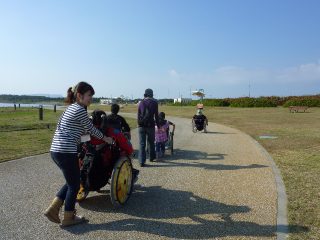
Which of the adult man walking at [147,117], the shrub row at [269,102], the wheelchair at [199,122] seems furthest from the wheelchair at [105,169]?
the shrub row at [269,102]

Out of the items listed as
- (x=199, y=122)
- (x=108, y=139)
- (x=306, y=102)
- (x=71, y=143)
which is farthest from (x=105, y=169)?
(x=306, y=102)

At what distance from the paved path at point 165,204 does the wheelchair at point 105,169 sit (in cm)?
29

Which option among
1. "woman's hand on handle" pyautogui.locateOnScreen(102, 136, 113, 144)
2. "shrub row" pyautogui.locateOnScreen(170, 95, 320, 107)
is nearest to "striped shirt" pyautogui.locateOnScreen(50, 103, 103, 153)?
"woman's hand on handle" pyautogui.locateOnScreen(102, 136, 113, 144)

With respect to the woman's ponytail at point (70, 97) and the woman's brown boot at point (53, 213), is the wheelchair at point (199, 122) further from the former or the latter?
the woman's brown boot at point (53, 213)

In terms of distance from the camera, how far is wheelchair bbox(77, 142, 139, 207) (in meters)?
5.99

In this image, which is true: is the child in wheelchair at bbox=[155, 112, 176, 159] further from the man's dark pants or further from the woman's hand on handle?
the woman's hand on handle

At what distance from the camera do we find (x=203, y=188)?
745cm

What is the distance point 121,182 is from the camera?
6129 millimetres

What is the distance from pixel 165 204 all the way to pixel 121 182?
0.83 metres

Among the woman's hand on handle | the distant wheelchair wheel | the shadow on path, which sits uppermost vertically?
the woman's hand on handle

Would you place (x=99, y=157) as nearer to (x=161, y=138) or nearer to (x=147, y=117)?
(x=147, y=117)

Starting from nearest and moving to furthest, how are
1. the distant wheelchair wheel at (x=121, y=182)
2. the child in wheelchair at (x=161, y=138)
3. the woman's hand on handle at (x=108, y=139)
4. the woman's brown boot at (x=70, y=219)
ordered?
the woman's brown boot at (x=70, y=219)
the woman's hand on handle at (x=108, y=139)
the distant wheelchair wheel at (x=121, y=182)
the child in wheelchair at (x=161, y=138)

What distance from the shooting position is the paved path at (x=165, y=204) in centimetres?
513

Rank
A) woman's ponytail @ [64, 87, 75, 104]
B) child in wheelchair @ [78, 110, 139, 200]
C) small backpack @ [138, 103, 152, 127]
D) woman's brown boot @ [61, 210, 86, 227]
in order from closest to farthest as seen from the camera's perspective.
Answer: woman's brown boot @ [61, 210, 86, 227]
woman's ponytail @ [64, 87, 75, 104]
child in wheelchair @ [78, 110, 139, 200]
small backpack @ [138, 103, 152, 127]
